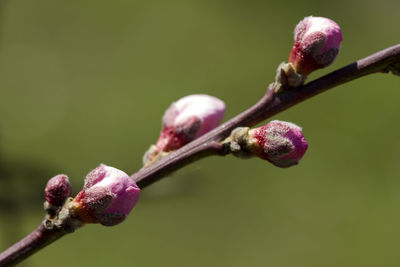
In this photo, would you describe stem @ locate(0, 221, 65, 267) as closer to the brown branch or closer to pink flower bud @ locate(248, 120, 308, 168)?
the brown branch

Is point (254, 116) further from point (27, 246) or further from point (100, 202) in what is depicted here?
point (27, 246)

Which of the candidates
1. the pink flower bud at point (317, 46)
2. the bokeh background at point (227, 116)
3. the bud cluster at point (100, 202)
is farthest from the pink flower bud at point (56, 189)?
the bokeh background at point (227, 116)

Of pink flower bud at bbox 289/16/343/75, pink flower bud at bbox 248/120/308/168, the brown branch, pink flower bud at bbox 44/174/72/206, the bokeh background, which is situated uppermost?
the bokeh background

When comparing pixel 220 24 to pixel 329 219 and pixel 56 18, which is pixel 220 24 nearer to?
pixel 56 18

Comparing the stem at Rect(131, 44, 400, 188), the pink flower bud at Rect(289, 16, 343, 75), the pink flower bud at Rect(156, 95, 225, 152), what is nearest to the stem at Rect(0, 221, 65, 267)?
the stem at Rect(131, 44, 400, 188)

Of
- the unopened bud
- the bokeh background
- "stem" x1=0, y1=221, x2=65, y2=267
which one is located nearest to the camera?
"stem" x1=0, y1=221, x2=65, y2=267

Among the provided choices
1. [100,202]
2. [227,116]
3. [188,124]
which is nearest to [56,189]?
[100,202]

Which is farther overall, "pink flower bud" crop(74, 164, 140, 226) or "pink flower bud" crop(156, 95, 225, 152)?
"pink flower bud" crop(156, 95, 225, 152)
